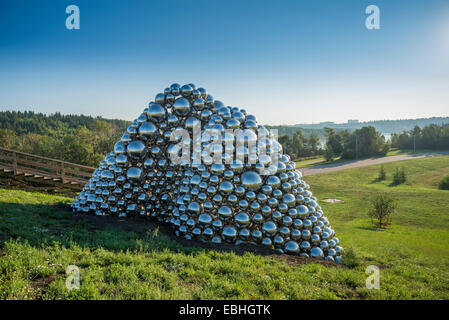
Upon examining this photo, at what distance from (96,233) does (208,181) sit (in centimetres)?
329

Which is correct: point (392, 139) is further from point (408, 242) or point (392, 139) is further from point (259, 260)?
point (259, 260)

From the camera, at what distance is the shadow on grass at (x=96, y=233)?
18.6ft

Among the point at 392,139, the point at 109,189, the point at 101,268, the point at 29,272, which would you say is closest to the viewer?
the point at 29,272

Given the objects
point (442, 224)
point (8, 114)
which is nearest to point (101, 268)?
point (442, 224)

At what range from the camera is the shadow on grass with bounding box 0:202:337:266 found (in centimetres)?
566

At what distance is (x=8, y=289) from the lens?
3457 mm

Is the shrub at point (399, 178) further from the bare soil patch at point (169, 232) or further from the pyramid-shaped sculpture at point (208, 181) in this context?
the bare soil patch at point (169, 232)

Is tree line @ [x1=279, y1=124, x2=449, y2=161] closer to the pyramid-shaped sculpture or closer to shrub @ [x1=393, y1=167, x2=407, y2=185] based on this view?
shrub @ [x1=393, y1=167, x2=407, y2=185]

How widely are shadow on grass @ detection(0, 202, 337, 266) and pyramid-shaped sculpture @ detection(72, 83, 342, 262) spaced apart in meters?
0.42

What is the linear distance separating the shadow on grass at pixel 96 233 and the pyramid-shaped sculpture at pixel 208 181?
424mm

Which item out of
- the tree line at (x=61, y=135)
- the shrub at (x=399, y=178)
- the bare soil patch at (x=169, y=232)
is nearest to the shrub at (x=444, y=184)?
the shrub at (x=399, y=178)

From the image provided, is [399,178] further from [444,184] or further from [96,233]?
[96,233]

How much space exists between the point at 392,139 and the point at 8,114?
14769cm

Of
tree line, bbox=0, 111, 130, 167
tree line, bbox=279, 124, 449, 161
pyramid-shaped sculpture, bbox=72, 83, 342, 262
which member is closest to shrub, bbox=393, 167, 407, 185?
tree line, bbox=279, 124, 449, 161
